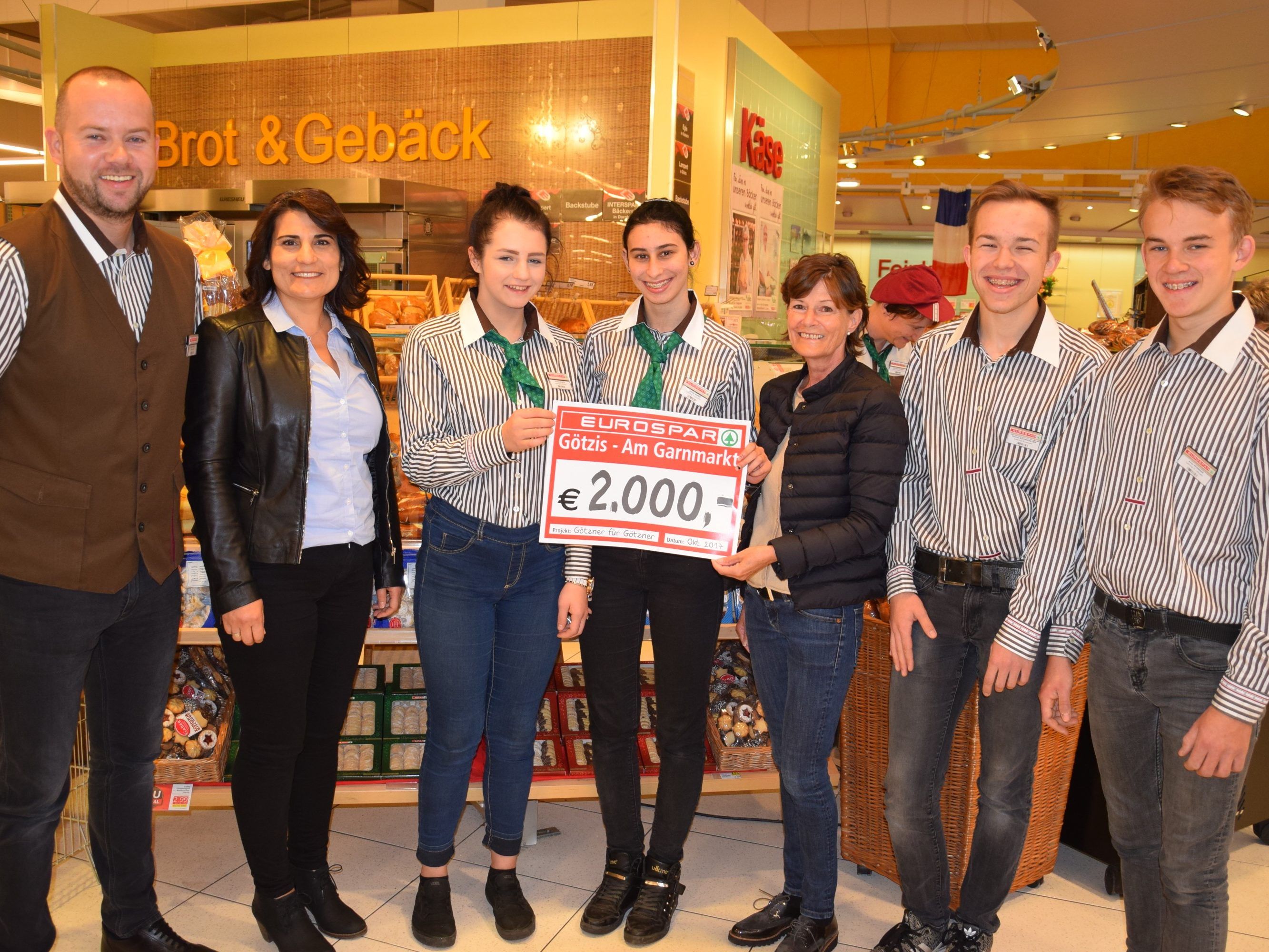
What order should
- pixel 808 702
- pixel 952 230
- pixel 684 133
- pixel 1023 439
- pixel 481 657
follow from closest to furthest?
pixel 1023 439
pixel 808 702
pixel 481 657
pixel 684 133
pixel 952 230

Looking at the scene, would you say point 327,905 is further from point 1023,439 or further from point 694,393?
point 1023,439

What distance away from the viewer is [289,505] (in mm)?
2480

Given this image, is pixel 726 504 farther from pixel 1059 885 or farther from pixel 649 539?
pixel 1059 885

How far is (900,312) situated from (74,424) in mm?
3366

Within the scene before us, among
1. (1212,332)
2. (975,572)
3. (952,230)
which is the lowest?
(975,572)

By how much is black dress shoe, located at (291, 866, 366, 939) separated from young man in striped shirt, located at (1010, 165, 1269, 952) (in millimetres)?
2169

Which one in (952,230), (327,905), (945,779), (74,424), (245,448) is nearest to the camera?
(74,424)

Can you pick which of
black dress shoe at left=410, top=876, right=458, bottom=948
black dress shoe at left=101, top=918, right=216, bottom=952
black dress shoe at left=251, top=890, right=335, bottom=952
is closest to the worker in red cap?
black dress shoe at left=410, top=876, right=458, bottom=948

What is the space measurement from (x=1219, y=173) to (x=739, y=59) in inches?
224

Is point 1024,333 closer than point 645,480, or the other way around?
point 1024,333

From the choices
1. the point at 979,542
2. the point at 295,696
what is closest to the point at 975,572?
the point at 979,542

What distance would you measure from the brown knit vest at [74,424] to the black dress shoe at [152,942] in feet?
3.56

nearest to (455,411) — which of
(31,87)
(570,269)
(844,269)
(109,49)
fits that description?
(844,269)

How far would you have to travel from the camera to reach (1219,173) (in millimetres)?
2062
